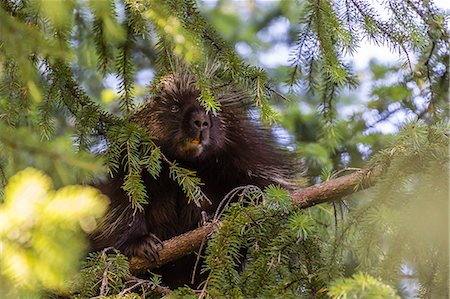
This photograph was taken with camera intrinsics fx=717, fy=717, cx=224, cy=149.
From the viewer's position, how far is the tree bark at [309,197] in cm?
220

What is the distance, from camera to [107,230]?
294cm

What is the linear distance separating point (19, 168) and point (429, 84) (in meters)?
1.52

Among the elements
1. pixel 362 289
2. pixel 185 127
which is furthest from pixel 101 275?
pixel 185 127

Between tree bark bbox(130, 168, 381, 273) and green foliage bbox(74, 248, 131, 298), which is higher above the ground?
tree bark bbox(130, 168, 381, 273)

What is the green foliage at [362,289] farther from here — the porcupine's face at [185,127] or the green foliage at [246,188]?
the porcupine's face at [185,127]

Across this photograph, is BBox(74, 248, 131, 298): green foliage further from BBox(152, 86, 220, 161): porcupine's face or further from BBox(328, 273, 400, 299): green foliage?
BBox(152, 86, 220, 161): porcupine's face

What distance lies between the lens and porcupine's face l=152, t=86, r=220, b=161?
115 inches

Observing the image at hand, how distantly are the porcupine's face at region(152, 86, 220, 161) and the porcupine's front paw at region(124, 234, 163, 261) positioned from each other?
0.42m

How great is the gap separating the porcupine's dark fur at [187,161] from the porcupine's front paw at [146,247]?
0.26 ft

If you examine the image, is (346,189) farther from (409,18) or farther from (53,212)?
(53,212)

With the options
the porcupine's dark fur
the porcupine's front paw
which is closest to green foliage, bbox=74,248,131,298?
the porcupine's front paw

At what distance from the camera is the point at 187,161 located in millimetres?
3094

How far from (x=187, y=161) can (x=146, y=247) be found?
0.53 metres

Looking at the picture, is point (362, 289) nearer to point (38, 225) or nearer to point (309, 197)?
point (38, 225)
